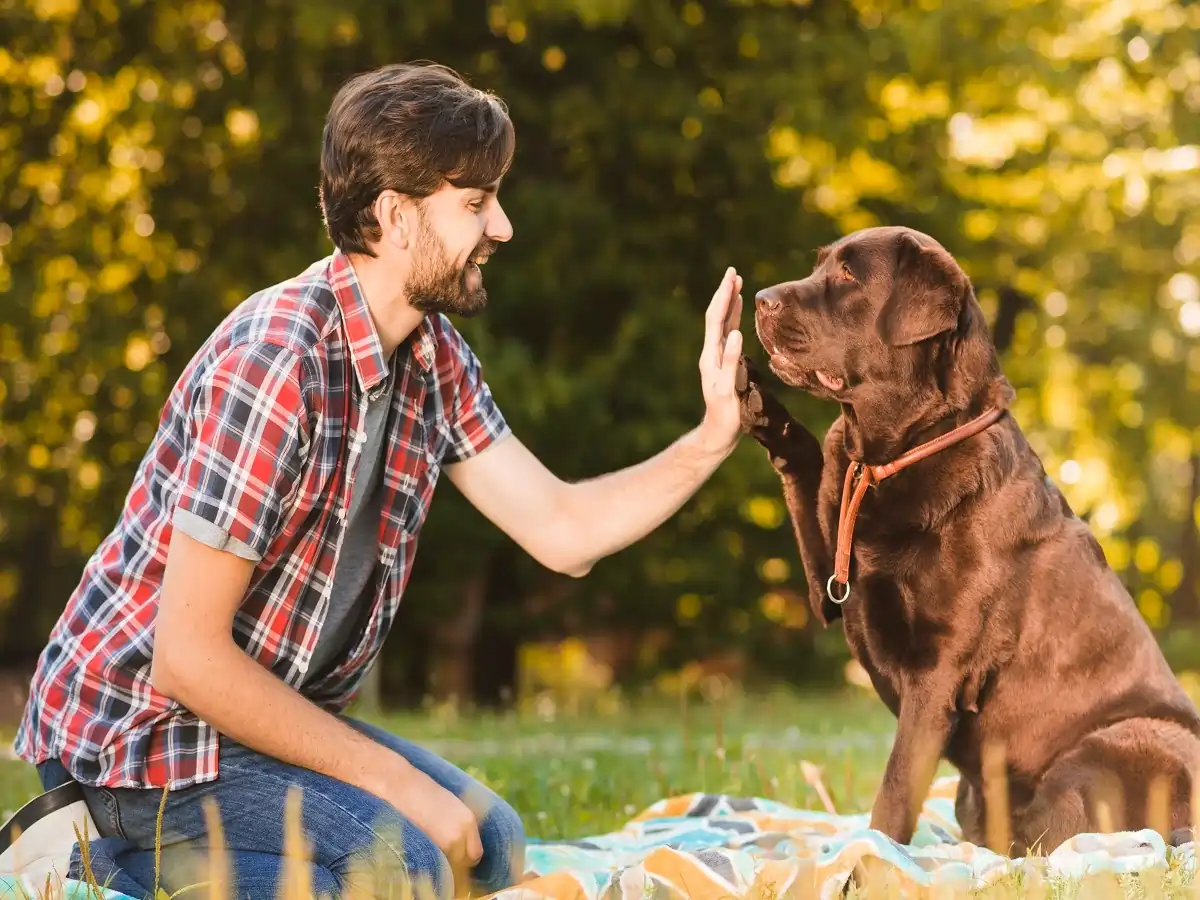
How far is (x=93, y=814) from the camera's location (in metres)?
2.95

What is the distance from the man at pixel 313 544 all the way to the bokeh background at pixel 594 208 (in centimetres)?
539

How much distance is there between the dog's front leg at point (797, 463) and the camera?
10.9 feet

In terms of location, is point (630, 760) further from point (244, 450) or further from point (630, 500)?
point (244, 450)

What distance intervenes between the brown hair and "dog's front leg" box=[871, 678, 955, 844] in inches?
59.5

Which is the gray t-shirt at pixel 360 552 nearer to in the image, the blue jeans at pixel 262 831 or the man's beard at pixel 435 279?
the man's beard at pixel 435 279

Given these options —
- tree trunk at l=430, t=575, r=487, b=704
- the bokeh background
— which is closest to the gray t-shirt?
the bokeh background

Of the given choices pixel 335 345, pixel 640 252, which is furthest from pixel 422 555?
pixel 335 345

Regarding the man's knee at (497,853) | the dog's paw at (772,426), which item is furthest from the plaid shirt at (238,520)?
the dog's paw at (772,426)

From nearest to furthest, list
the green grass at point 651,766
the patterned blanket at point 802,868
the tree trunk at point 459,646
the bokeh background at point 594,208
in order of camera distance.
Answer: the patterned blanket at point 802,868 → the green grass at point 651,766 → the bokeh background at point 594,208 → the tree trunk at point 459,646

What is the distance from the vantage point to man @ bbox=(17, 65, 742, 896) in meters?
2.78

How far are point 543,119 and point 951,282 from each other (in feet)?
Result: 23.8

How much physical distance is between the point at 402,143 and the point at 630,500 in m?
1.05

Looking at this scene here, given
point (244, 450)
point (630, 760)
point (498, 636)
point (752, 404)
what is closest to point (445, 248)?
point (244, 450)

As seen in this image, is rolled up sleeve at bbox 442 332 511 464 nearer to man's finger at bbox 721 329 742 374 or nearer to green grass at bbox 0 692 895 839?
man's finger at bbox 721 329 742 374
